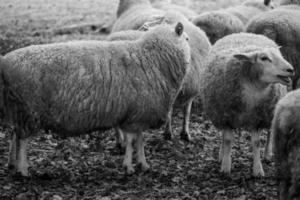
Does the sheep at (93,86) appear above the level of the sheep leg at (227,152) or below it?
above

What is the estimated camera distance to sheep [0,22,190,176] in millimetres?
6691

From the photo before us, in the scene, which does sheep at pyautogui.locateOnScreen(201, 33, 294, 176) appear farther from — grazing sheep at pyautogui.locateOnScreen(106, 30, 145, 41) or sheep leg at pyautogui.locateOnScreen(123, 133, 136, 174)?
grazing sheep at pyautogui.locateOnScreen(106, 30, 145, 41)

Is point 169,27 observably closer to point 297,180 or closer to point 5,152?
point 5,152

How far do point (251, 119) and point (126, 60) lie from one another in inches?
65.1

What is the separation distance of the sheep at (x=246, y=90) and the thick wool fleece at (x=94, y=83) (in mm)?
561

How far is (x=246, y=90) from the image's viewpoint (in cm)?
708

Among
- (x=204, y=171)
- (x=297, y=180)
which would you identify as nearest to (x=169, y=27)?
(x=204, y=171)

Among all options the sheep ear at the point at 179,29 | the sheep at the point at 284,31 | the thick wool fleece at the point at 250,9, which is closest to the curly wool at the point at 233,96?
the sheep ear at the point at 179,29

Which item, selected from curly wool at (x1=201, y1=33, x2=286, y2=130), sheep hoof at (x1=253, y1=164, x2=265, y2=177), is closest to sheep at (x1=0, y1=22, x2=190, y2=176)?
curly wool at (x1=201, y1=33, x2=286, y2=130)

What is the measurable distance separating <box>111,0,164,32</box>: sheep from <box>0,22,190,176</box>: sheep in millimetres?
2594

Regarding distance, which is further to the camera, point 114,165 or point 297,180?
point 114,165

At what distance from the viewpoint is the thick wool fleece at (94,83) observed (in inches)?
263

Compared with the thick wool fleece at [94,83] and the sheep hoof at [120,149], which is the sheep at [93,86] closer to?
the thick wool fleece at [94,83]

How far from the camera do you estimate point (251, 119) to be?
712 centimetres
